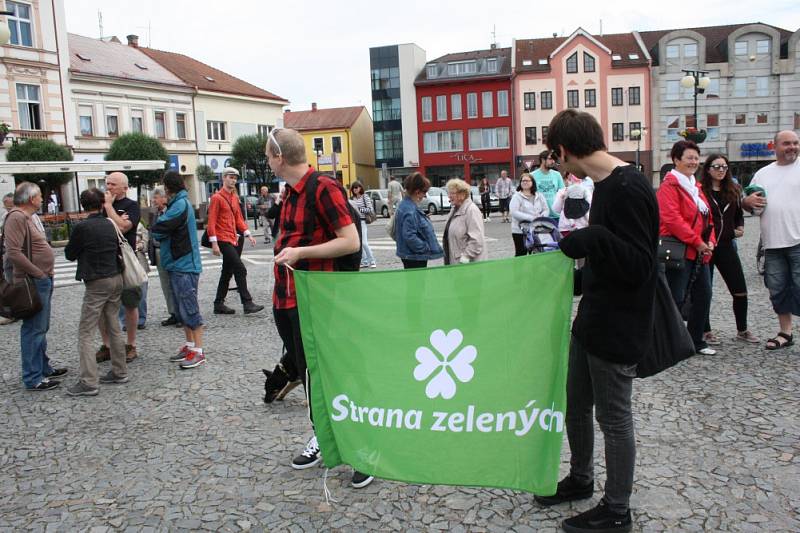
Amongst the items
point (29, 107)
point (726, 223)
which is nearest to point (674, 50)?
point (29, 107)

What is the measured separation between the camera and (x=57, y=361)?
7.11 metres

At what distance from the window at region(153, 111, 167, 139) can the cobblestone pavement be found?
43.3 m

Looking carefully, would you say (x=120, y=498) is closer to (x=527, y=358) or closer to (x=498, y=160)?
(x=527, y=358)

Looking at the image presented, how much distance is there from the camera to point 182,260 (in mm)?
6836

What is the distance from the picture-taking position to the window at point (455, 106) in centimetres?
6116

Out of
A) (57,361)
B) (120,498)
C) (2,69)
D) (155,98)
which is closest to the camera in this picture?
(120,498)

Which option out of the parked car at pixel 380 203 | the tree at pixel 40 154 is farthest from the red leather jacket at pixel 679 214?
the tree at pixel 40 154

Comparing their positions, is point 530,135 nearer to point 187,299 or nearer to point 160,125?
point 160,125

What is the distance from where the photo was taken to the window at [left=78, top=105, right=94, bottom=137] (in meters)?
41.5

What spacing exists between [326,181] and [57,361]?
4700mm

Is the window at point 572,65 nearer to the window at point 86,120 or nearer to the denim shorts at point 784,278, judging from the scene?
the window at point 86,120

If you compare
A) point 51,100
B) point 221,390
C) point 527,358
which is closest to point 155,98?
point 51,100

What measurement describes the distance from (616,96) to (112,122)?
126ft

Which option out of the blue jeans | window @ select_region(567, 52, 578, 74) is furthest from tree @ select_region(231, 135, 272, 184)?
the blue jeans
